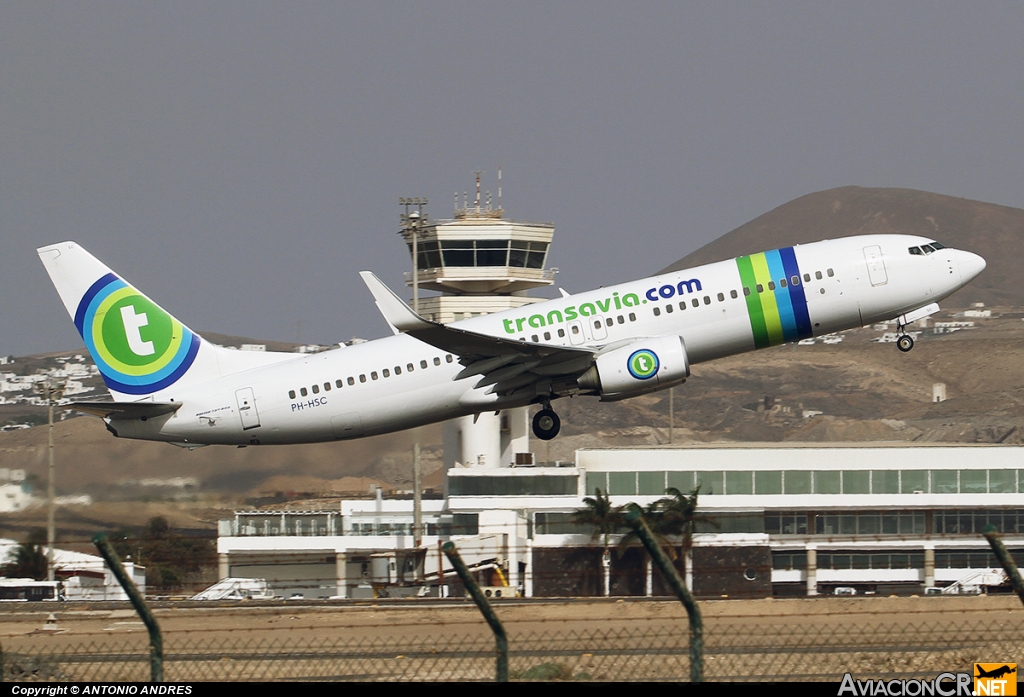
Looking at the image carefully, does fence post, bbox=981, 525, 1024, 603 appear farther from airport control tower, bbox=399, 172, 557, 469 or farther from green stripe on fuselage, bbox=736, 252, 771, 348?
airport control tower, bbox=399, 172, 557, 469

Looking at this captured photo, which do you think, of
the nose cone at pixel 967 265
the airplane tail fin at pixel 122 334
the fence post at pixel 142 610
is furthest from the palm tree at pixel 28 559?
the nose cone at pixel 967 265

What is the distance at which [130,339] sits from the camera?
37.1m

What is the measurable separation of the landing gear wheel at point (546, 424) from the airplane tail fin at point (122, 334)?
913 centimetres

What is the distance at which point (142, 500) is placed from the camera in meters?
40.5

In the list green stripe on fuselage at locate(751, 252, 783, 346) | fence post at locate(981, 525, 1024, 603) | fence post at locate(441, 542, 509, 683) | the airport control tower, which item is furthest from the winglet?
the airport control tower

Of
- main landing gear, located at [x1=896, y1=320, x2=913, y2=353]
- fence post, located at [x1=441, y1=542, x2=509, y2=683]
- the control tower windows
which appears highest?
the control tower windows

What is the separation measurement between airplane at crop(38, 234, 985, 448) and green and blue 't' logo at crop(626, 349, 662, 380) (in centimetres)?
3

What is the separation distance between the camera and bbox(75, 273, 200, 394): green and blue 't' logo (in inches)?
1453

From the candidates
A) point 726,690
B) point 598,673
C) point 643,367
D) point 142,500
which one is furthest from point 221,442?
point 726,690

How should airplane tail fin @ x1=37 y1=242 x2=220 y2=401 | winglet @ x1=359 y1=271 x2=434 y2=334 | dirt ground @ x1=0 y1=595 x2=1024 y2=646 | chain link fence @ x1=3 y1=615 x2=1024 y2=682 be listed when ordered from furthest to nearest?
1. airplane tail fin @ x1=37 y1=242 x2=220 y2=401
2. winglet @ x1=359 y1=271 x2=434 y2=334
3. dirt ground @ x1=0 y1=595 x2=1024 y2=646
4. chain link fence @ x1=3 y1=615 x2=1024 y2=682

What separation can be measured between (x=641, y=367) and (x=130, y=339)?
14.6m

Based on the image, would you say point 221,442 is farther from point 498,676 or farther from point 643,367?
point 498,676

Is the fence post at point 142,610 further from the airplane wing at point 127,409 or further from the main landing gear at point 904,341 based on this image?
the main landing gear at point 904,341

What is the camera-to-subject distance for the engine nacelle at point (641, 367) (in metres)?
33.4
